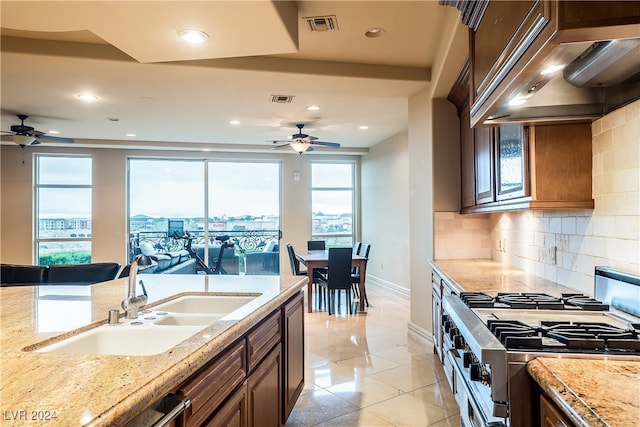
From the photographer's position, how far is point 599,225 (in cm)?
189

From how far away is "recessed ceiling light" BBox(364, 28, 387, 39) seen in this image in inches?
119

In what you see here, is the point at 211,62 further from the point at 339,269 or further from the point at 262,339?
the point at 339,269

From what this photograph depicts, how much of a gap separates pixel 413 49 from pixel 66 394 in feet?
11.1

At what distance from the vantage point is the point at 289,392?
2.36 meters

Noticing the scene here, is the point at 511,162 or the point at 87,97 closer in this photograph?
the point at 511,162

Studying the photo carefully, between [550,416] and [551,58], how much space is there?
1.00m

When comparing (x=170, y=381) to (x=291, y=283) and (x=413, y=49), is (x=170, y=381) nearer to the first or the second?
(x=291, y=283)

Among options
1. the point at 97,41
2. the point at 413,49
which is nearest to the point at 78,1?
the point at 97,41

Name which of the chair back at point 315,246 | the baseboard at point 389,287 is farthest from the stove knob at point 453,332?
the chair back at point 315,246

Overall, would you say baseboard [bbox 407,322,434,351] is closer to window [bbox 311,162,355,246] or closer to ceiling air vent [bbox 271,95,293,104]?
ceiling air vent [bbox 271,95,293,104]

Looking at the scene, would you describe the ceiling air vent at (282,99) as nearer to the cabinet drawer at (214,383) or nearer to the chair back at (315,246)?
the chair back at (315,246)

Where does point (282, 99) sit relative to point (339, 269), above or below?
above

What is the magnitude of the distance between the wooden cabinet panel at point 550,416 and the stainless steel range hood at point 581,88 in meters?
0.96

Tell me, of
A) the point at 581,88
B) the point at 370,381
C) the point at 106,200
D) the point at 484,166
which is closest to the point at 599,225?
the point at 581,88
